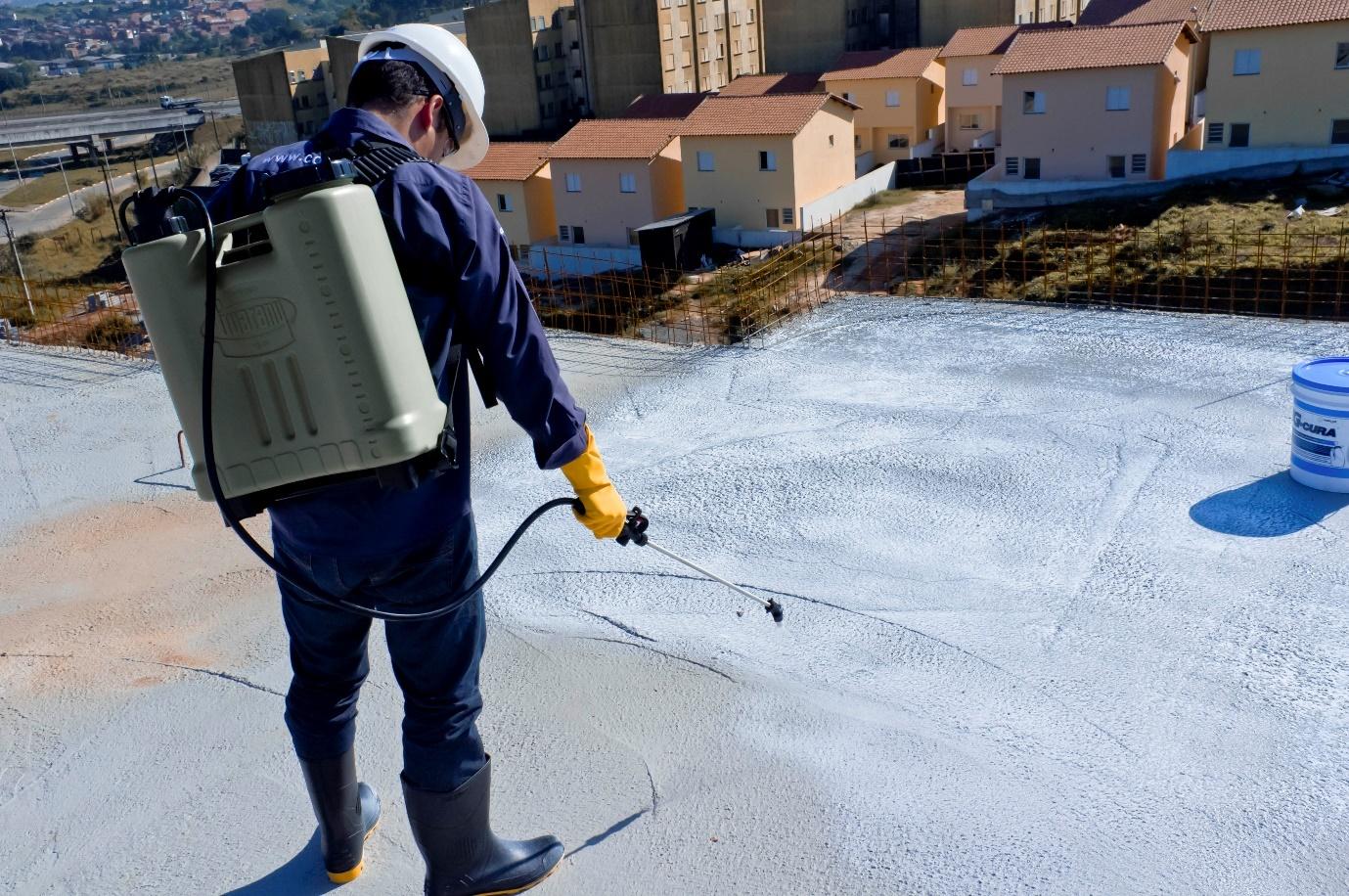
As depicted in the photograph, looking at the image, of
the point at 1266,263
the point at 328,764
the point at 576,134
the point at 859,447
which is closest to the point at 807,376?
the point at 859,447

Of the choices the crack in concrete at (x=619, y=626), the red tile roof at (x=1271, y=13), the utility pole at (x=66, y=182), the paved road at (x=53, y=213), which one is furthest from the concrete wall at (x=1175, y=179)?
the utility pole at (x=66, y=182)

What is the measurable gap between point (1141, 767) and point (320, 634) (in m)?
1.76

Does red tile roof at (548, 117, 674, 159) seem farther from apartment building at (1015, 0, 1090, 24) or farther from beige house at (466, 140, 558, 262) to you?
apartment building at (1015, 0, 1090, 24)

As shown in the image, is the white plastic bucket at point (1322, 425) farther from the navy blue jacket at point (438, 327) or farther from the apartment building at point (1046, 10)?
the apartment building at point (1046, 10)

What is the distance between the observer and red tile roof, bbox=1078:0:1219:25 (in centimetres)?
2759

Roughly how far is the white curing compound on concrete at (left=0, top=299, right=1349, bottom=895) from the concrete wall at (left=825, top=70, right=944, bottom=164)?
94.0ft

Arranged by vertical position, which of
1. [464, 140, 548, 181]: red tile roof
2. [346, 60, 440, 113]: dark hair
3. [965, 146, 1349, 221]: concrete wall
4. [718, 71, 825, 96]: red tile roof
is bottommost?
[965, 146, 1349, 221]: concrete wall

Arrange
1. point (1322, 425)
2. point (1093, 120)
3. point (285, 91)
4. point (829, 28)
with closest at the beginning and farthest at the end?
point (1322, 425) → point (1093, 120) → point (829, 28) → point (285, 91)

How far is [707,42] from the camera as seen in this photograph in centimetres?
4103

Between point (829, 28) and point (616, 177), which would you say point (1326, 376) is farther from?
point (829, 28)

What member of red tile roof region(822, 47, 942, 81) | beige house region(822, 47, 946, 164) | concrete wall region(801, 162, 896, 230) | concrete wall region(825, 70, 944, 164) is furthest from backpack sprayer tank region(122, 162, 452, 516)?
red tile roof region(822, 47, 942, 81)

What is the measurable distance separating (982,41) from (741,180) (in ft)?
33.0

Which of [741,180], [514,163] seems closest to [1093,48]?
[741,180]

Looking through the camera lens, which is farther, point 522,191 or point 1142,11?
point 1142,11
